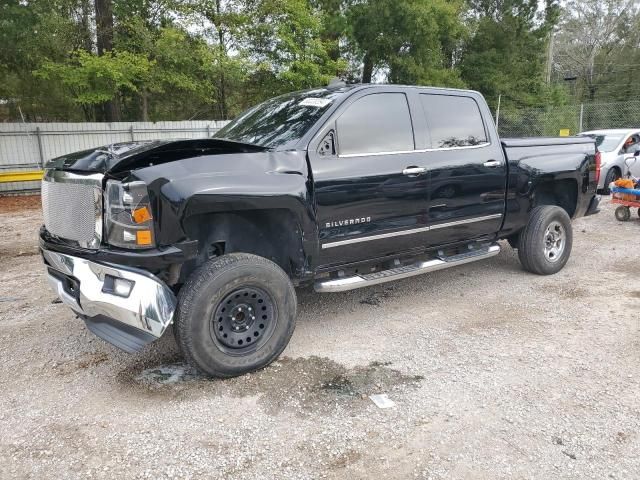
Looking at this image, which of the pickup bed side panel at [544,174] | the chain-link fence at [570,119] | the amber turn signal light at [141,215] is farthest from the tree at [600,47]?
the amber turn signal light at [141,215]

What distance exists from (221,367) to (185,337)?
335 mm

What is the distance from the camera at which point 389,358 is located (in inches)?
150

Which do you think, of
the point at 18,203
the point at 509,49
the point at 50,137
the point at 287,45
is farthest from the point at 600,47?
the point at 18,203

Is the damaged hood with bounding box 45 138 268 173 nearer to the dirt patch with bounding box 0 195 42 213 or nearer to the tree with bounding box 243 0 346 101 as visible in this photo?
the dirt patch with bounding box 0 195 42 213

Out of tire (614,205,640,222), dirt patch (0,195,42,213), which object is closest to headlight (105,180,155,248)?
tire (614,205,640,222)

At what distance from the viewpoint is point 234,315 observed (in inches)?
138

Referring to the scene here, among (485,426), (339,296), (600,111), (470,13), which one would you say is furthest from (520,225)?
(470,13)

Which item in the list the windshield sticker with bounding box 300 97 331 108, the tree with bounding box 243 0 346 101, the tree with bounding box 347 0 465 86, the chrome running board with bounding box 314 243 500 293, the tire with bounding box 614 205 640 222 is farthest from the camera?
the tree with bounding box 347 0 465 86

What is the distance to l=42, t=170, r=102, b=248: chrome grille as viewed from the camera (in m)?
3.32

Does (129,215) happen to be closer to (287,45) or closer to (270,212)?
(270,212)

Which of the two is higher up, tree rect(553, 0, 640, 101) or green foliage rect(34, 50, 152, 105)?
tree rect(553, 0, 640, 101)

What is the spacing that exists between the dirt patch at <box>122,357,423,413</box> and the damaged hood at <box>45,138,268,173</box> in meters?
1.44

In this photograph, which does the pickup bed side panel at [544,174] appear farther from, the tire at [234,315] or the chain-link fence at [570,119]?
the chain-link fence at [570,119]

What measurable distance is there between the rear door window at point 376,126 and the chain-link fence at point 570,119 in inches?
670
